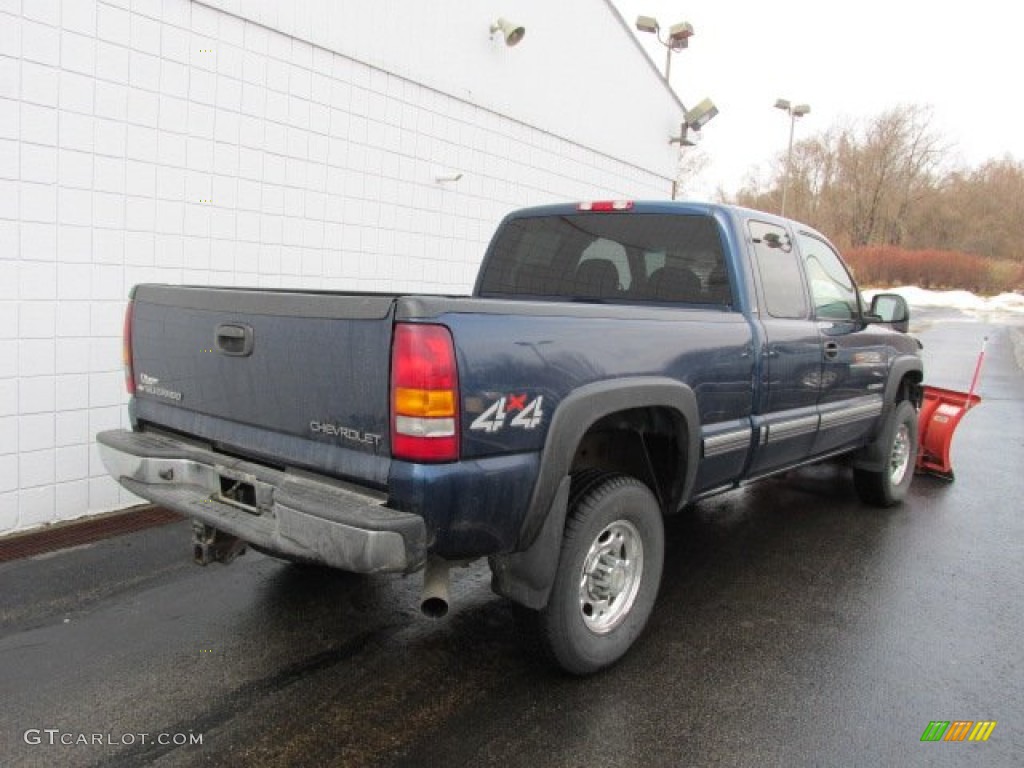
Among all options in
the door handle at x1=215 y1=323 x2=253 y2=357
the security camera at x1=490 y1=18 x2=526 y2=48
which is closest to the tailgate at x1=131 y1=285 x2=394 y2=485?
the door handle at x1=215 y1=323 x2=253 y2=357

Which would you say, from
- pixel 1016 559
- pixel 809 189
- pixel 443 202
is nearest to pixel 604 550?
pixel 1016 559

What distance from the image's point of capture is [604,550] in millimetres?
3168

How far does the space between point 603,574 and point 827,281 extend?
8.93 ft

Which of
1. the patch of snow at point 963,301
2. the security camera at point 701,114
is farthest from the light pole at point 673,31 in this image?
the patch of snow at point 963,301

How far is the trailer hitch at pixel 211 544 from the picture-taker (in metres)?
3.19

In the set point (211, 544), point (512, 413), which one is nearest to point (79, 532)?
point (211, 544)

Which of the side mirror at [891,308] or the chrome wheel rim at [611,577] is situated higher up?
the side mirror at [891,308]

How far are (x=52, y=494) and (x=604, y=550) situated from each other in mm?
3621

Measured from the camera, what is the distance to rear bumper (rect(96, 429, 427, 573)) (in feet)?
7.63

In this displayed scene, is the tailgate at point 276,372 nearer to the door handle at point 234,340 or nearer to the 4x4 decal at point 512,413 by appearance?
the door handle at point 234,340

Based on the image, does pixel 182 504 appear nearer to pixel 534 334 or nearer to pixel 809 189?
pixel 534 334

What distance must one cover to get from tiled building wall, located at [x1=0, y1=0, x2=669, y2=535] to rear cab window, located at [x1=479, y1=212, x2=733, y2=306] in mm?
2222

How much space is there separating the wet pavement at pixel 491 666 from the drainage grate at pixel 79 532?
14 cm

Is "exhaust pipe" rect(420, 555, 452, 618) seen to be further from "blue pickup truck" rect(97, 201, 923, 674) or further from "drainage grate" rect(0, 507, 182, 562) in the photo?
"drainage grate" rect(0, 507, 182, 562)
